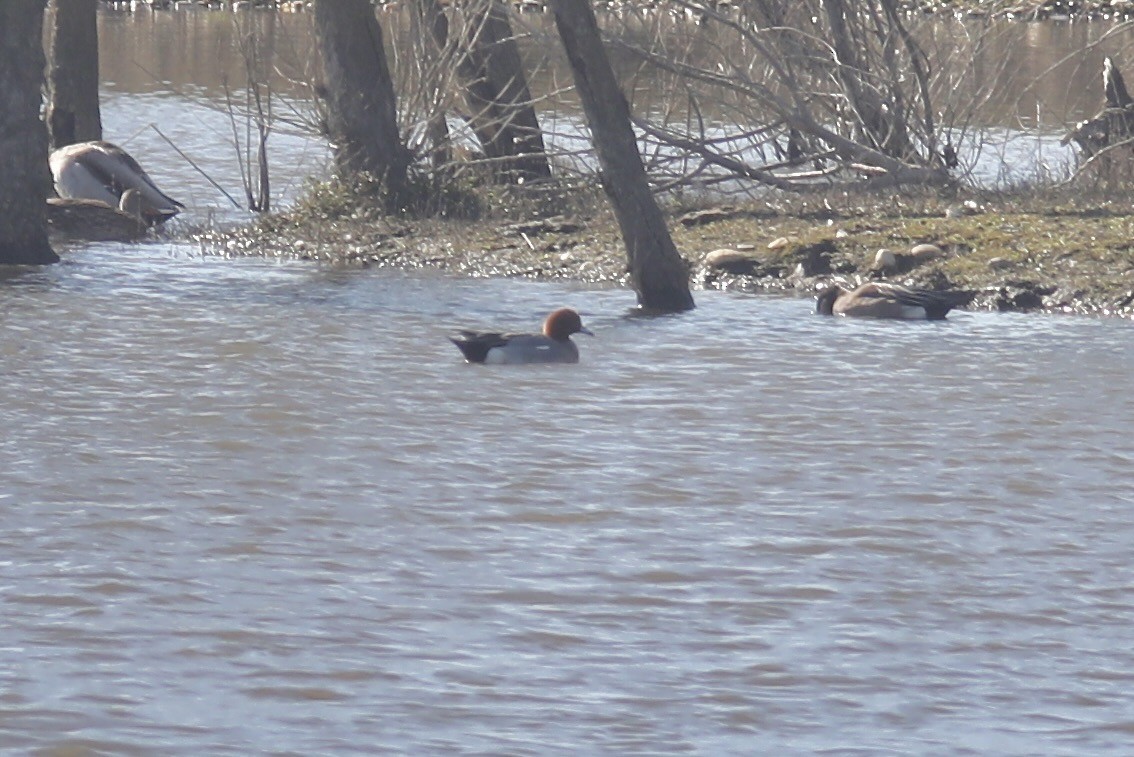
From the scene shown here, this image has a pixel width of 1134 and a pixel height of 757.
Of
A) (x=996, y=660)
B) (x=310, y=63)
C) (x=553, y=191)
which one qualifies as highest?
(x=310, y=63)

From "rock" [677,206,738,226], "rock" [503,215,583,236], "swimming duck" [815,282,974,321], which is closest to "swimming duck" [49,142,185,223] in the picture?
"rock" [503,215,583,236]

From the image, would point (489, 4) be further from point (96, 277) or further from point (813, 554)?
point (813, 554)

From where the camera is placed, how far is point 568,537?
7520 millimetres

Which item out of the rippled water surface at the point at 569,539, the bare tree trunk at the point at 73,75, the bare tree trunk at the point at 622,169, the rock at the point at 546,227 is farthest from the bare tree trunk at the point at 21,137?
the bare tree trunk at the point at 622,169

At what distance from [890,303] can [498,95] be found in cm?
540

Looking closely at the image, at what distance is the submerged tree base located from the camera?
13.4 metres

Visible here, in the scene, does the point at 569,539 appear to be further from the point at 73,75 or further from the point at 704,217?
the point at 73,75

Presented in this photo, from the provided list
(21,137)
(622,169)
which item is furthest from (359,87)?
(622,169)

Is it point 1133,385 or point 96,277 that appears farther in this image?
point 96,277

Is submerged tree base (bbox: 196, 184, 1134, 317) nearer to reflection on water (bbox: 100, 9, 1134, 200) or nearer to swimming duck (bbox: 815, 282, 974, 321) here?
swimming duck (bbox: 815, 282, 974, 321)

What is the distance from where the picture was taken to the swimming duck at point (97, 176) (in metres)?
17.9

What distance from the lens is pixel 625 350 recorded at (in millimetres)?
11664

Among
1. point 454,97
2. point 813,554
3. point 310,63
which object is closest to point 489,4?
point 454,97

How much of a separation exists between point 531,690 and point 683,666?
0.51 m
